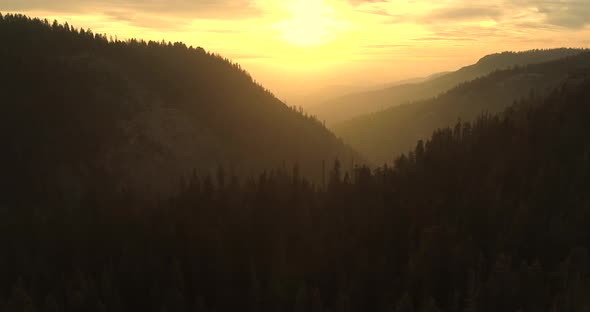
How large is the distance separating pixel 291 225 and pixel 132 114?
76.3 m

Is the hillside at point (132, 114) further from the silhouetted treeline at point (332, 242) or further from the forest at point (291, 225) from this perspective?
the silhouetted treeline at point (332, 242)

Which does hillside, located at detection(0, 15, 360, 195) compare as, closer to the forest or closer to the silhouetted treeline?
the forest

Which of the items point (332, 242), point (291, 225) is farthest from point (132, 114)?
point (332, 242)

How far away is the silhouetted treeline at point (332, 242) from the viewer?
62438mm

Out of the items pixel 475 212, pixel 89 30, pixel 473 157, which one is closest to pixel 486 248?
pixel 475 212

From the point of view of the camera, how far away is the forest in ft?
209

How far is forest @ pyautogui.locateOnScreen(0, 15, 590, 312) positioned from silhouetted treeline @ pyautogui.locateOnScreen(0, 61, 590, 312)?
306mm

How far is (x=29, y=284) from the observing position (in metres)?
66.6

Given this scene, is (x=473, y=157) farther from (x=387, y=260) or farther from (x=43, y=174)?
(x=43, y=174)

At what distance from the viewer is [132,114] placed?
13738 centimetres

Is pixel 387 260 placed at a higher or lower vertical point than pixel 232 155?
lower

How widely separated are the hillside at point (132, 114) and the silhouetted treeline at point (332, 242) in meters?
15.6

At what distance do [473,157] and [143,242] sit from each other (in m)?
82.0

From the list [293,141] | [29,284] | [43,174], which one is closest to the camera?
[29,284]
